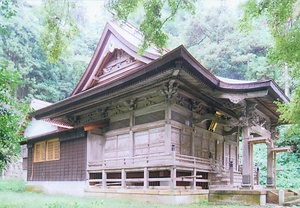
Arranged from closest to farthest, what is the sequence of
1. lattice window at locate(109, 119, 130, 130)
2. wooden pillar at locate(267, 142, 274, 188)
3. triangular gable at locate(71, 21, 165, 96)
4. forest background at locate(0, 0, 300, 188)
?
lattice window at locate(109, 119, 130, 130) → triangular gable at locate(71, 21, 165, 96) → wooden pillar at locate(267, 142, 274, 188) → forest background at locate(0, 0, 300, 188)

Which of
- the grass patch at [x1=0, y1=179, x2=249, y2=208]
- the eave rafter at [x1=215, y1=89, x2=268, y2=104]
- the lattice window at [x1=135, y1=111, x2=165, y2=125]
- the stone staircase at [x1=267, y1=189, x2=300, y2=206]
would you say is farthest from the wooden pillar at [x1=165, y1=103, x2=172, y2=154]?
the stone staircase at [x1=267, y1=189, x2=300, y2=206]

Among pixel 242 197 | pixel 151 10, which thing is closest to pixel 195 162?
pixel 242 197

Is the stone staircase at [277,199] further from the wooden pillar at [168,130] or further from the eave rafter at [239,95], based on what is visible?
the wooden pillar at [168,130]

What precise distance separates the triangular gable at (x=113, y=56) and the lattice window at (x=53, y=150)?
3.11 m

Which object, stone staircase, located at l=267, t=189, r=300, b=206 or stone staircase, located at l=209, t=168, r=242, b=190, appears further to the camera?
stone staircase, located at l=209, t=168, r=242, b=190

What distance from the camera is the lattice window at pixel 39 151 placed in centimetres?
1758

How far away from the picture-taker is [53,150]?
55.3 ft

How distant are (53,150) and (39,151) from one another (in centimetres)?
157

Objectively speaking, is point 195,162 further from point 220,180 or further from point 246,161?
point 220,180

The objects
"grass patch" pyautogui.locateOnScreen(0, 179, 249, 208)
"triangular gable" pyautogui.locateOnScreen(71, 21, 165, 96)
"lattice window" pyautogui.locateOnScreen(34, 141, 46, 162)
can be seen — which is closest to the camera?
"grass patch" pyautogui.locateOnScreen(0, 179, 249, 208)

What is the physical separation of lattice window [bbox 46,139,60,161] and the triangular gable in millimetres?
3114

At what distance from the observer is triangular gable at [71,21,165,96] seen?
14.1m

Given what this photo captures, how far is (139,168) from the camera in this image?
37.9 ft

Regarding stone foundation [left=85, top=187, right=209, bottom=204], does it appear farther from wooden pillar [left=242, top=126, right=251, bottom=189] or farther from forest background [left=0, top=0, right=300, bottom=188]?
forest background [left=0, top=0, right=300, bottom=188]
